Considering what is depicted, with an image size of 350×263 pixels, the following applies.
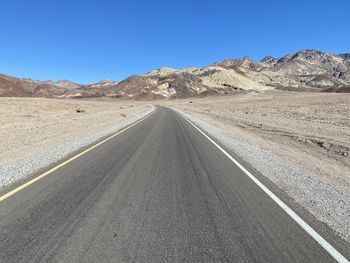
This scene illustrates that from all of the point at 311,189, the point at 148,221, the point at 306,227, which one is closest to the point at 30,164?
the point at 148,221

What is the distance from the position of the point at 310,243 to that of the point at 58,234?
3638 millimetres

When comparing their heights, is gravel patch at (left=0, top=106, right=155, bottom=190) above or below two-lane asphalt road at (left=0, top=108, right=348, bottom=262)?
below

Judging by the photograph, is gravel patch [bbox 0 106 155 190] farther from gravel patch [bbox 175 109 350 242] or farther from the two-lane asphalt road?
gravel patch [bbox 175 109 350 242]

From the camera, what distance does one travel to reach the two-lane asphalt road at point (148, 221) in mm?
4449

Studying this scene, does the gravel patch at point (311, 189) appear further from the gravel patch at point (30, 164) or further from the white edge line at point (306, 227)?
the gravel patch at point (30, 164)

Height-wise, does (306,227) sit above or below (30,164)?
above

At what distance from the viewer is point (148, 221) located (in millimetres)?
5555

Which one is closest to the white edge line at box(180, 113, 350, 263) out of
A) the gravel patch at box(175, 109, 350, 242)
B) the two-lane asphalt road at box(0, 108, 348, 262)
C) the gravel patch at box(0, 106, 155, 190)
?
→ the two-lane asphalt road at box(0, 108, 348, 262)

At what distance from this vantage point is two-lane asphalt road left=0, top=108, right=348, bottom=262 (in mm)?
4449

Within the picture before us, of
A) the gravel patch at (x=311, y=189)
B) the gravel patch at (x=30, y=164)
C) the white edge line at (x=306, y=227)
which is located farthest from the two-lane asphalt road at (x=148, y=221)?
the gravel patch at (x=30, y=164)

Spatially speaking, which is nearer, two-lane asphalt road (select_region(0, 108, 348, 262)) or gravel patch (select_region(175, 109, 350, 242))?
two-lane asphalt road (select_region(0, 108, 348, 262))

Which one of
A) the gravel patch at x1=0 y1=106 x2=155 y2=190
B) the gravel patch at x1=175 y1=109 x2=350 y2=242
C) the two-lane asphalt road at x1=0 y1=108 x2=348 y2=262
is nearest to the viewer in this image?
the two-lane asphalt road at x1=0 y1=108 x2=348 y2=262

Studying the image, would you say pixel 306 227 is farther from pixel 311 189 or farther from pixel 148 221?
pixel 311 189

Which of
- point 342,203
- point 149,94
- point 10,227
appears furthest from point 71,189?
point 149,94
